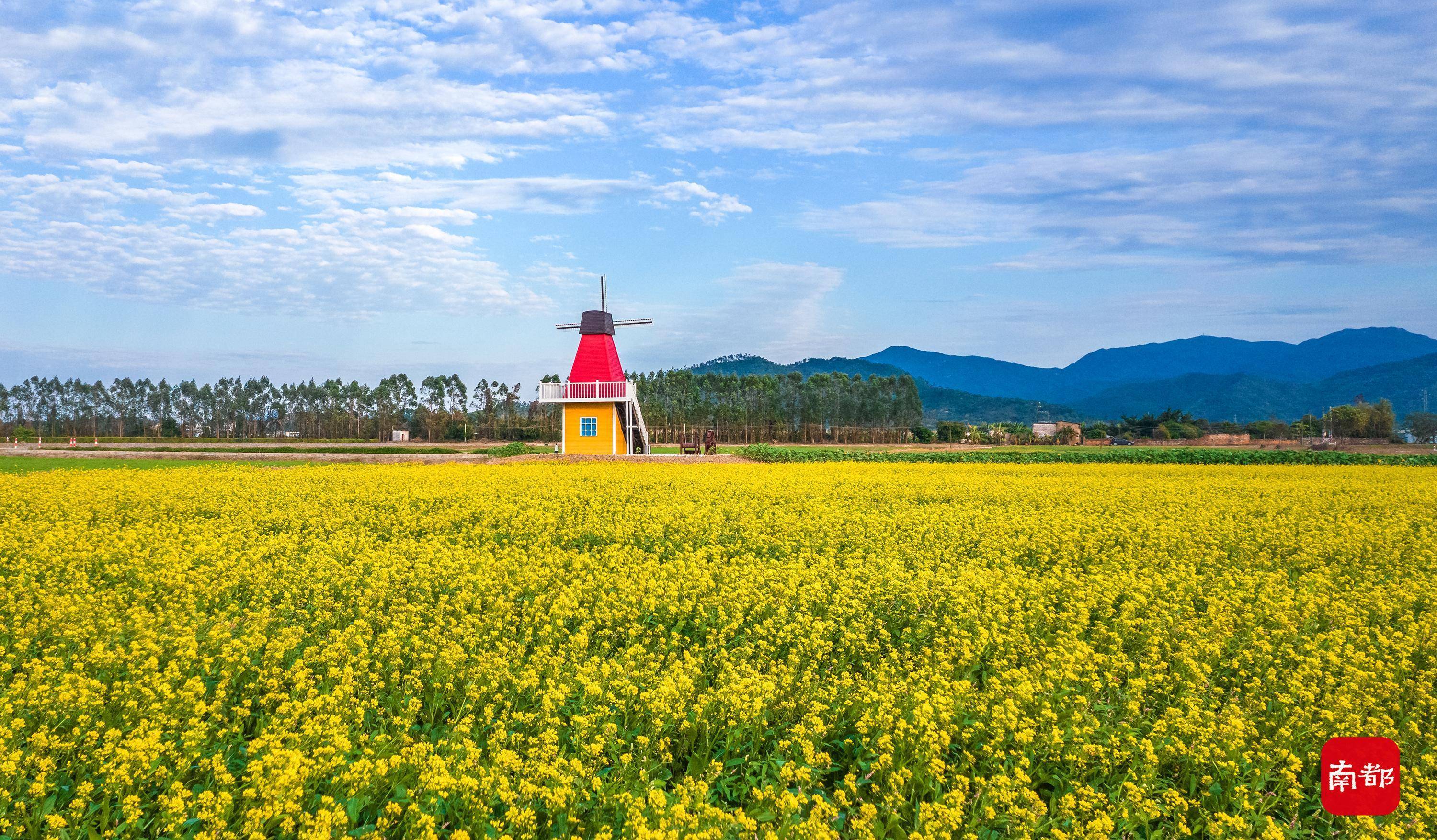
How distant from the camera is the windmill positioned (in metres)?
37.8

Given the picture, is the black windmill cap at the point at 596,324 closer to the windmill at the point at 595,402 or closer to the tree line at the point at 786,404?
the windmill at the point at 595,402

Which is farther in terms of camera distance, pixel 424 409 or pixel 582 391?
pixel 424 409

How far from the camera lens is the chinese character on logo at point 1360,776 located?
4785 millimetres

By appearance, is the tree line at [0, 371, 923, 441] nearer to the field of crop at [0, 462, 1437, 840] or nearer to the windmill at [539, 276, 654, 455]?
the windmill at [539, 276, 654, 455]

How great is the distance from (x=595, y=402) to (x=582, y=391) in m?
0.88

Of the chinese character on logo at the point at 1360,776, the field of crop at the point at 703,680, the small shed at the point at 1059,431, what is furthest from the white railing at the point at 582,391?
the small shed at the point at 1059,431

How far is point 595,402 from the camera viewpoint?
124 ft

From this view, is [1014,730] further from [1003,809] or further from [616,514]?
[616,514]

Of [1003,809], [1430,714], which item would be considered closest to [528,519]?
[1003,809]

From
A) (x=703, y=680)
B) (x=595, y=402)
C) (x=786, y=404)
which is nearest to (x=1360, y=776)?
(x=703, y=680)

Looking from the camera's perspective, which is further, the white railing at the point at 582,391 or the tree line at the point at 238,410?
the tree line at the point at 238,410

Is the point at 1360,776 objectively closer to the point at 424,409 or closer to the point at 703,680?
the point at 703,680

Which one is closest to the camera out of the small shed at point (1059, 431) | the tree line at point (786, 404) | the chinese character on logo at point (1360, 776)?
the chinese character on logo at point (1360, 776)

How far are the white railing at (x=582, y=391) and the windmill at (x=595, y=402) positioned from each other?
0.02m
